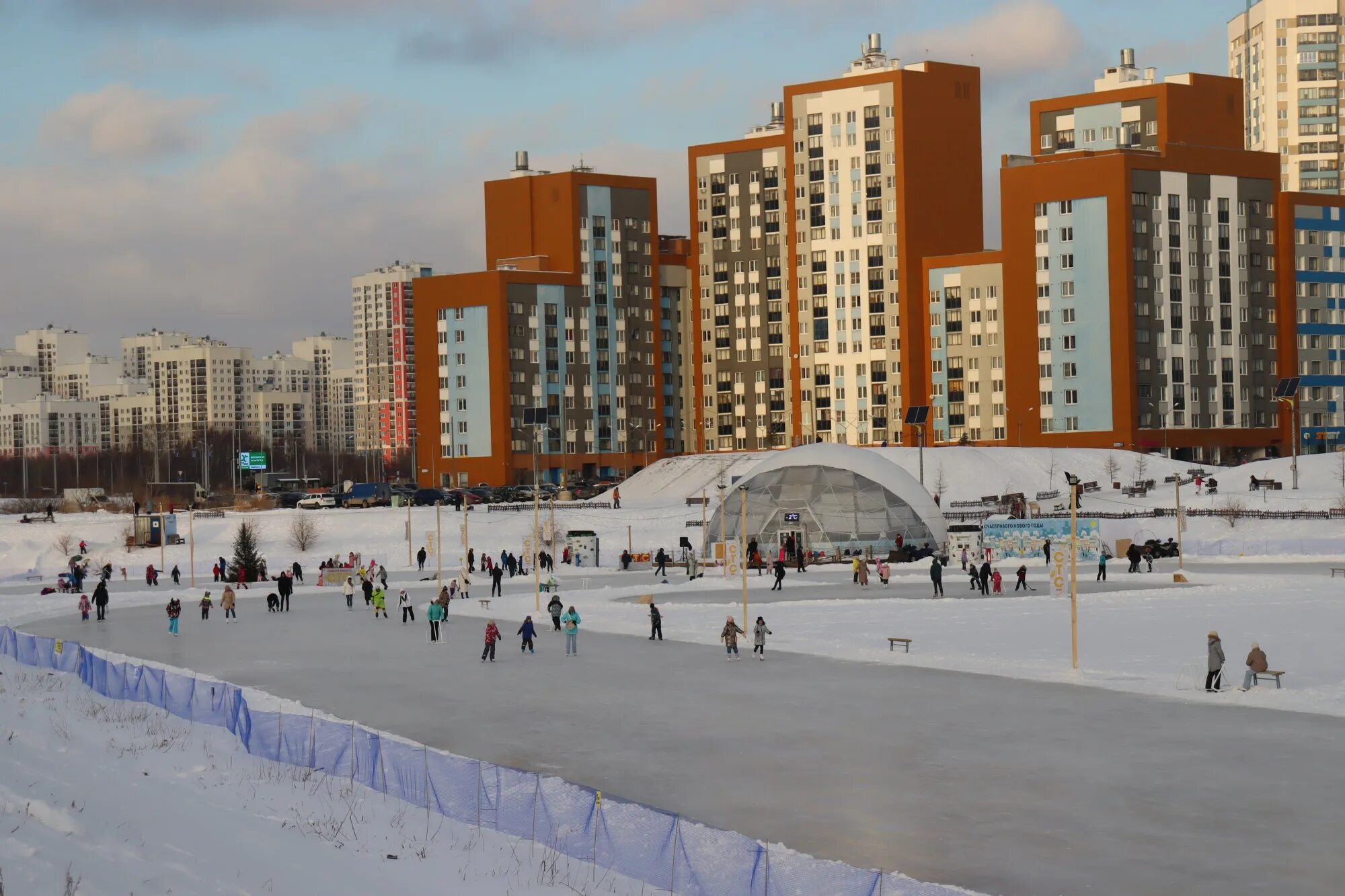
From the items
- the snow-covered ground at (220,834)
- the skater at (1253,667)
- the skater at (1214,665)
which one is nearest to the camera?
the snow-covered ground at (220,834)

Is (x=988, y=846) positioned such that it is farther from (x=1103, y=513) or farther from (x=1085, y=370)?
(x=1085, y=370)

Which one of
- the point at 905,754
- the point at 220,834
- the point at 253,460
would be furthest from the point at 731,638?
the point at 253,460

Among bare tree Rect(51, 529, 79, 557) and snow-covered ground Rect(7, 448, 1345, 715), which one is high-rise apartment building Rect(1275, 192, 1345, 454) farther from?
bare tree Rect(51, 529, 79, 557)

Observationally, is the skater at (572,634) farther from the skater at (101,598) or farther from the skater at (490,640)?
the skater at (101,598)

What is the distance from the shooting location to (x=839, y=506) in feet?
268

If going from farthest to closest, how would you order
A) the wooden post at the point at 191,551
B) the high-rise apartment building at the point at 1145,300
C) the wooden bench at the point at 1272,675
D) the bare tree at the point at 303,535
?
the high-rise apartment building at the point at 1145,300 < the bare tree at the point at 303,535 < the wooden post at the point at 191,551 < the wooden bench at the point at 1272,675

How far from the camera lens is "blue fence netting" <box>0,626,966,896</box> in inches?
661

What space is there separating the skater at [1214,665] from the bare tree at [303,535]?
71.4 meters

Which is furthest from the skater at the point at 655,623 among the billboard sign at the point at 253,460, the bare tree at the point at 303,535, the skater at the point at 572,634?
the billboard sign at the point at 253,460

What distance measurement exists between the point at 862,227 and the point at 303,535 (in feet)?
254

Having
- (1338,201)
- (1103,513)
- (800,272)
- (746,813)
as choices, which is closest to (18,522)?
(1103,513)

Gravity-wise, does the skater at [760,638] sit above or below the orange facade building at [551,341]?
below

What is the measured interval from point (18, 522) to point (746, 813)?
94809 mm

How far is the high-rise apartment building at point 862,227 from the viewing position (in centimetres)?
15125
